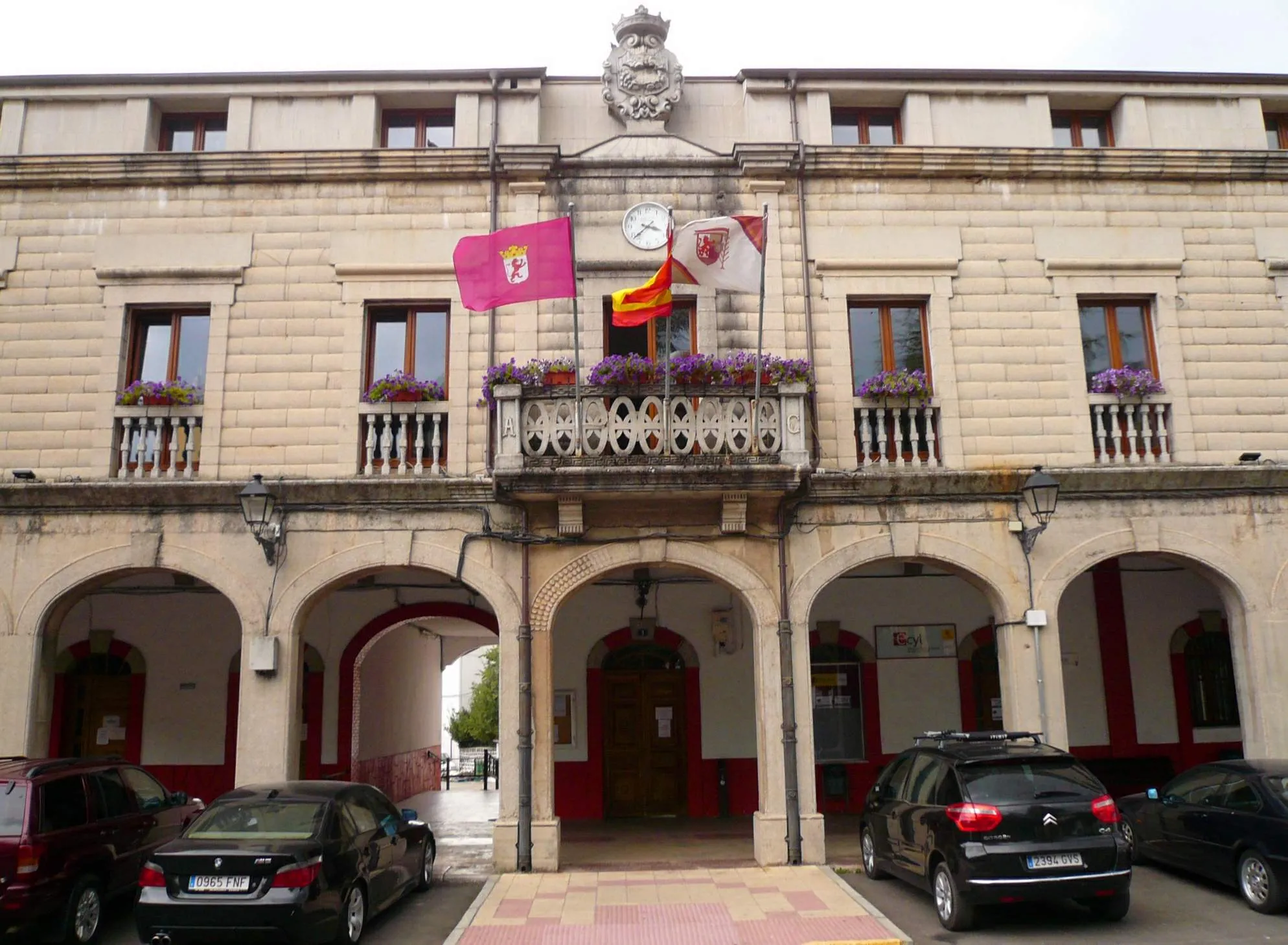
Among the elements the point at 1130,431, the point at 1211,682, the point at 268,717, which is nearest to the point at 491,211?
the point at 268,717

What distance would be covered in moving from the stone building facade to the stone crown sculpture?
0.18 feet

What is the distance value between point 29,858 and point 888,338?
11081mm

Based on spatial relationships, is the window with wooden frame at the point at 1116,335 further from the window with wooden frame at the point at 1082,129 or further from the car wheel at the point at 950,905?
the car wheel at the point at 950,905

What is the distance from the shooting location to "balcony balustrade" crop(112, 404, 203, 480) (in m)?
13.0

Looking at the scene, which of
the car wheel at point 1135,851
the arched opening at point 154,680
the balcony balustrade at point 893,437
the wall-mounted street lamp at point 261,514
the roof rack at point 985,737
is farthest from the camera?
the arched opening at point 154,680

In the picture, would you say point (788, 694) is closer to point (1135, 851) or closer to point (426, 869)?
point (1135, 851)

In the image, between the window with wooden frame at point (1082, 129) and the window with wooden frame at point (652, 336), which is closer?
the window with wooden frame at point (652, 336)

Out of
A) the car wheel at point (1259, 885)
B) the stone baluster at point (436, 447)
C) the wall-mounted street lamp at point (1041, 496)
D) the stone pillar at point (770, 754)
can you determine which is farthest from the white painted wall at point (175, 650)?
the car wheel at point (1259, 885)

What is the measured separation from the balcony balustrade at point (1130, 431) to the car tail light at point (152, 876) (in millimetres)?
11485

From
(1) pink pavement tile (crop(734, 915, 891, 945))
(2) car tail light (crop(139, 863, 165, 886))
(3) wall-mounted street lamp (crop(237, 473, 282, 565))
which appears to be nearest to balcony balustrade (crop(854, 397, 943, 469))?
(1) pink pavement tile (crop(734, 915, 891, 945))

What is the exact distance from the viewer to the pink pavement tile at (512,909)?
998 centimetres

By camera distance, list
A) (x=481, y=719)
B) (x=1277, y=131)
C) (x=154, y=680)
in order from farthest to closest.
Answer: (x=481, y=719)
(x=154, y=680)
(x=1277, y=131)

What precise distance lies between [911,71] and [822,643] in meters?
8.63

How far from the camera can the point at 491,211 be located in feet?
45.0
